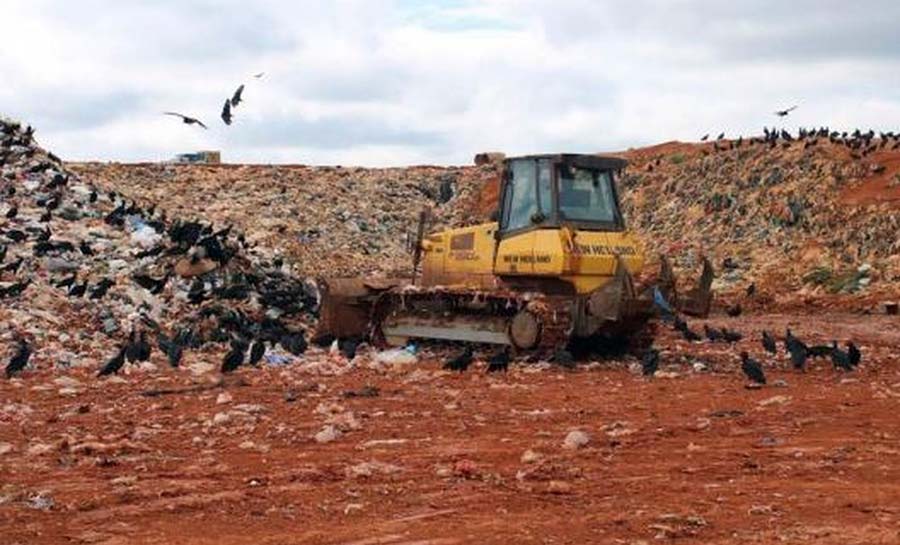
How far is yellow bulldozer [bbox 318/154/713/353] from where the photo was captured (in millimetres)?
13625

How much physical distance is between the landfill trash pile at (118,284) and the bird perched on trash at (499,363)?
2687 mm

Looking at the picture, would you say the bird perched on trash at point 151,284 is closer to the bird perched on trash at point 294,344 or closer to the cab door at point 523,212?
the bird perched on trash at point 294,344

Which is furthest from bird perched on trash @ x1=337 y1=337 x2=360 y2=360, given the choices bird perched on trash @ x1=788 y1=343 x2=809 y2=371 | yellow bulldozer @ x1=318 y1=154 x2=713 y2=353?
bird perched on trash @ x1=788 y1=343 x2=809 y2=371

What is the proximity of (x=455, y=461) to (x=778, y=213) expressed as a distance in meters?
23.8

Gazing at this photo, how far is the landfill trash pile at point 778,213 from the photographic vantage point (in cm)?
2670

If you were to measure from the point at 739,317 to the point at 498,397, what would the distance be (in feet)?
40.2

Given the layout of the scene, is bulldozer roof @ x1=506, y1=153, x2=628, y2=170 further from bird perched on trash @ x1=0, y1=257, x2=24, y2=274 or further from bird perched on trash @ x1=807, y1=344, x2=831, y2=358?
bird perched on trash @ x1=0, y1=257, x2=24, y2=274

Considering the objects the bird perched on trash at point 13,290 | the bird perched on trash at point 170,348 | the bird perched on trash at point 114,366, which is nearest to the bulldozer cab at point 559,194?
the bird perched on trash at point 170,348

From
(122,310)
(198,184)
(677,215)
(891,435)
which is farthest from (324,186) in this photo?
(891,435)

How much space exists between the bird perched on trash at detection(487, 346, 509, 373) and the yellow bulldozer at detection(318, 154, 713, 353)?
0.55 metres

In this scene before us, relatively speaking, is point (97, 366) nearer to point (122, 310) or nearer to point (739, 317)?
point (122, 310)

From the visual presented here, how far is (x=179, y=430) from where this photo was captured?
975cm

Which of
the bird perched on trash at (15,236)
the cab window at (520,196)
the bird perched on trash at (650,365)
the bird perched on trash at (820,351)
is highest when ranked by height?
the cab window at (520,196)

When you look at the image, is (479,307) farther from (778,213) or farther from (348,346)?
(778,213)
